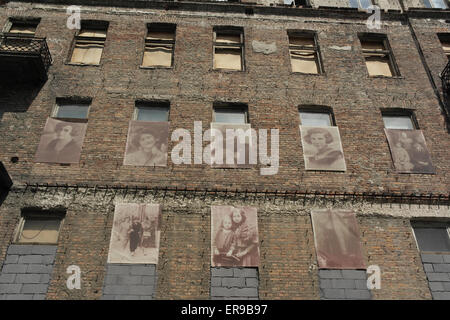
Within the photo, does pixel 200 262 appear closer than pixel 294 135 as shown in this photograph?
Yes

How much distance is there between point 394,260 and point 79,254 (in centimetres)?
734

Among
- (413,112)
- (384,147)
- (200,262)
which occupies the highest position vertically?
(413,112)

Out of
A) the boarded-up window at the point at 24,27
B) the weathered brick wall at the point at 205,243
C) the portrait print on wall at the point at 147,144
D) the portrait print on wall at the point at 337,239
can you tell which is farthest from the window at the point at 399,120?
the boarded-up window at the point at 24,27

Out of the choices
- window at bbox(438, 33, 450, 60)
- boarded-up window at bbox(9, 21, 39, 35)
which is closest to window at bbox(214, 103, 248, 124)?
boarded-up window at bbox(9, 21, 39, 35)

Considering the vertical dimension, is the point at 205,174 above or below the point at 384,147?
below

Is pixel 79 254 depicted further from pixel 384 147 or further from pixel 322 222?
pixel 384 147

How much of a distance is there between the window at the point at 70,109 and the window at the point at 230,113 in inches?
156

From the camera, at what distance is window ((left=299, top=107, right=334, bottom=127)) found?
10.7m

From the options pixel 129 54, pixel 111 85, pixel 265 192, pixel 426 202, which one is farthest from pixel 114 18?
pixel 426 202

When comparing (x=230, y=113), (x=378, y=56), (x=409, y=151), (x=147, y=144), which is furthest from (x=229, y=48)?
(x=409, y=151)

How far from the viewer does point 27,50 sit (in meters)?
10.8

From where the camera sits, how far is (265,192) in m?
8.99

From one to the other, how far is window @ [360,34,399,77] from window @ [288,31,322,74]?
185cm

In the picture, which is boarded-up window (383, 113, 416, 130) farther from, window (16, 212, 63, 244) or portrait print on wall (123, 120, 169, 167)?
window (16, 212, 63, 244)
